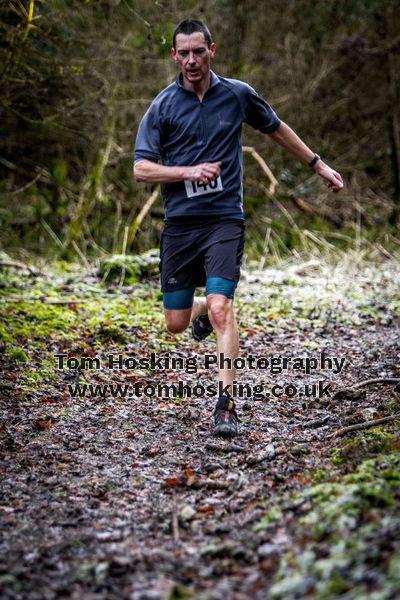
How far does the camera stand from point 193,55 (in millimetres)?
4340

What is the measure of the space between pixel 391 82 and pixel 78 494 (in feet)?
44.4

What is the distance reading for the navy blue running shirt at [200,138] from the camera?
14.5 ft

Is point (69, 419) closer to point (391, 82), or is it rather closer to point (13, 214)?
point (13, 214)

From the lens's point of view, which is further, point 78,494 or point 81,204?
point 81,204

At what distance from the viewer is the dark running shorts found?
14.5 ft

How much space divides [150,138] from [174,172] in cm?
41

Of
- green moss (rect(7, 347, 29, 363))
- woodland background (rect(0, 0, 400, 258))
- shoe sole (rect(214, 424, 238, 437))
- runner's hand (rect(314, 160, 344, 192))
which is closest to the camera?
shoe sole (rect(214, 424, 238, 437))

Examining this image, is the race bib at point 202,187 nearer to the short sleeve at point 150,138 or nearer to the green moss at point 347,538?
the short sleeve at point 150,138

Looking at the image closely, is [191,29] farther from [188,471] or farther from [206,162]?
[188,471]

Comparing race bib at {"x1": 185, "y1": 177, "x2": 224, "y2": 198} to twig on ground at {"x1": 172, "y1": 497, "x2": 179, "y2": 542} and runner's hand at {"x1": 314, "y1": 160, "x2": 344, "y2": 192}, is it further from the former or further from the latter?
twig on ground at {"x1": 172, "y1": 497, "x2": 179, "y2": 542}

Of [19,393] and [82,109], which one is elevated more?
[82,109]

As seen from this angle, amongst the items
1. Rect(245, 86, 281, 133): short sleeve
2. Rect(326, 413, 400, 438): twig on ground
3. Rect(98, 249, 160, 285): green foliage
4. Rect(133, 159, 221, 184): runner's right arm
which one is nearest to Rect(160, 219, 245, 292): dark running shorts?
Rect(133, 159, 221, 184): runner's right arm

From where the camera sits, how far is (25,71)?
29.6 feet

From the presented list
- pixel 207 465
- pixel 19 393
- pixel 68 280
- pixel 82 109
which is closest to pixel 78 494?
pixel 207 465
